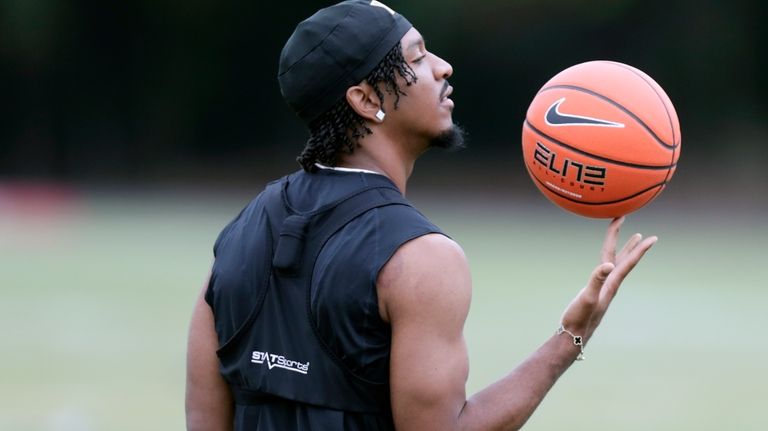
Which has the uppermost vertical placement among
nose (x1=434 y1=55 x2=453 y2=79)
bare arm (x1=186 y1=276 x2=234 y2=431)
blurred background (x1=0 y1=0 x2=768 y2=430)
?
nose (x1=434 y1=55 x2=453 y2=79)

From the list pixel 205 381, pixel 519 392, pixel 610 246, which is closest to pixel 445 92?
pixel 610 246

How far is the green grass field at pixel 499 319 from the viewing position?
29.5 ft

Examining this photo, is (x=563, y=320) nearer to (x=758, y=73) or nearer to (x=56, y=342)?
(x=56, y=342)

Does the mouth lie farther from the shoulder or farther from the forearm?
the forearm

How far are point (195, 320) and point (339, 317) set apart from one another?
2.04ft

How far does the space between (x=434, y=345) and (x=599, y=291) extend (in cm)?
52

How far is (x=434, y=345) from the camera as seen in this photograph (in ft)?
10.4

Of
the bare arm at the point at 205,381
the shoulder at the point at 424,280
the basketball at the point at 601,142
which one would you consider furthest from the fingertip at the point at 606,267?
the bare arm at the point at 205,381

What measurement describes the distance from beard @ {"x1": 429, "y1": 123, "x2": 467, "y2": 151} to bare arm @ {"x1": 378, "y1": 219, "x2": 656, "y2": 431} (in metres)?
0.52

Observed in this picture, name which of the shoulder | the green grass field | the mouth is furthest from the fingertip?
the green grass field

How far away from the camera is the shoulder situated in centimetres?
314

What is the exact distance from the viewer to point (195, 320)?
3.66 m

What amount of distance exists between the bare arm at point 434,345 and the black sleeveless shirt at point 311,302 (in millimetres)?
55

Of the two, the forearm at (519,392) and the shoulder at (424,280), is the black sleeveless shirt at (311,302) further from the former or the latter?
the forearm at (519,392)
